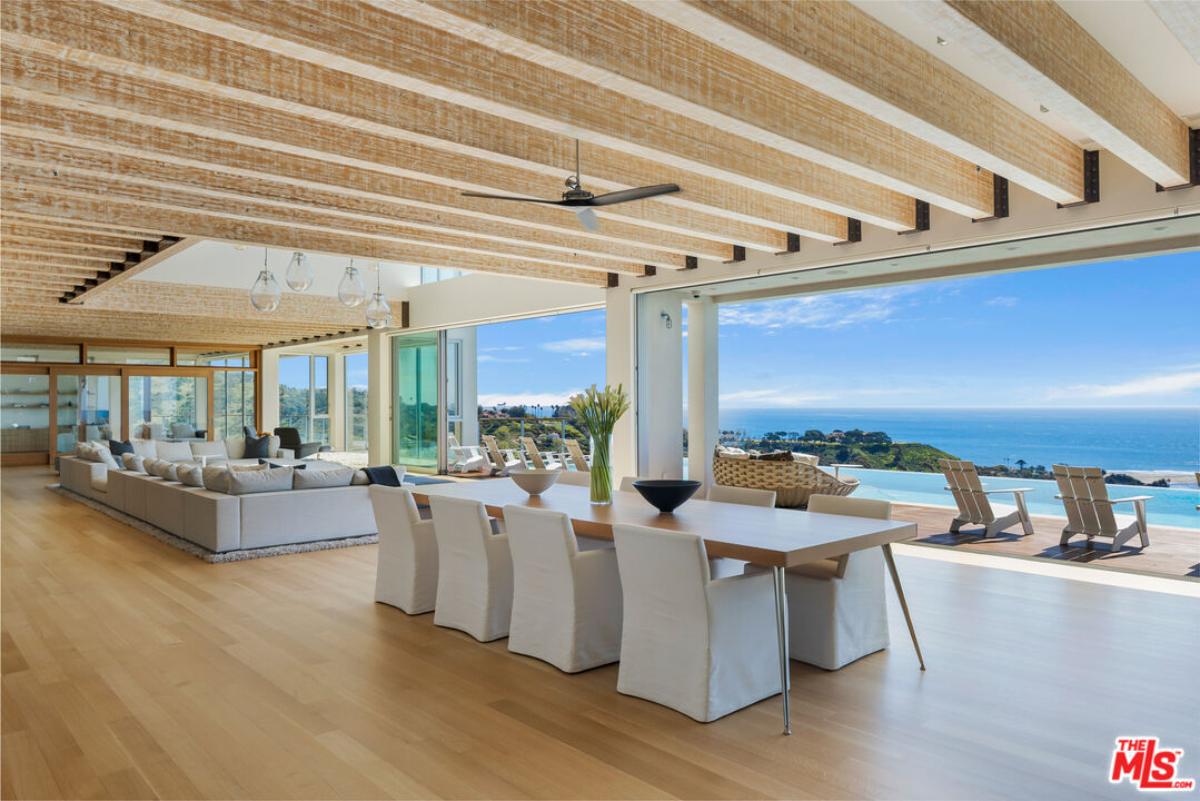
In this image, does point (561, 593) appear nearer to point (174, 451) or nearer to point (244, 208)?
point (244, 208)

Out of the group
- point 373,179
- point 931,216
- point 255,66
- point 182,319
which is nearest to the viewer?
point 255,66

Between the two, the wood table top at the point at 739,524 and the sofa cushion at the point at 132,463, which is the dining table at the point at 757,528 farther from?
the sofa cushion at the point at 132,463

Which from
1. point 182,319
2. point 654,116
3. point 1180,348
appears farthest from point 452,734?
point 1180,348

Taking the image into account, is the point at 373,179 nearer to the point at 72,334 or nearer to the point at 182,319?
the point at 182,319

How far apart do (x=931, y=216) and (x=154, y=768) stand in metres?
6.16

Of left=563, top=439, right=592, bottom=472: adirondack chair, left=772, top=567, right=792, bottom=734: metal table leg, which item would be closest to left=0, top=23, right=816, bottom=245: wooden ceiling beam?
left=772, top=567, right=792, bottom=734: metal table leg

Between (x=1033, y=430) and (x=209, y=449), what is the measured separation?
1542 cm

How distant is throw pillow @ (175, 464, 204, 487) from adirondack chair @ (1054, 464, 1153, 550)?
24.5 ft

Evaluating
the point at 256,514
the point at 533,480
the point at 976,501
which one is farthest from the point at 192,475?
the point at 976,501

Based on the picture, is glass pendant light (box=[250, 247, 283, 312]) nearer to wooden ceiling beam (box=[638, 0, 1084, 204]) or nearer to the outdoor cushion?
wooden ceiling beam (box=[638, 0, 1084, 204])

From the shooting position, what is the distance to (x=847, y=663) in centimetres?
374

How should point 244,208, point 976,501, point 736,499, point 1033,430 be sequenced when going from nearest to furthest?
1. point 736,499
2. point 244,208
3. point 976,501
4. point 1033,430

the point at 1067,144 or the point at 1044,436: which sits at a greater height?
the point at 1067,144

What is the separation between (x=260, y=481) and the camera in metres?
6.59
